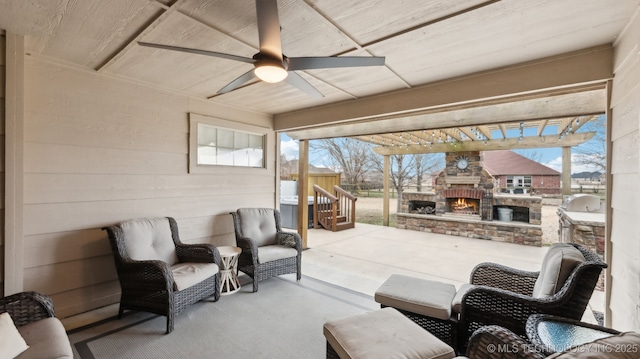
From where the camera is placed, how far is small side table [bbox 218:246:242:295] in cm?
312

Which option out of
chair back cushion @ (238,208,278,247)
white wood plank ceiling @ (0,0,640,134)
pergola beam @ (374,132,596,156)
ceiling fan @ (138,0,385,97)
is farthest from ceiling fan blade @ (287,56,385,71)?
pergola beam @ (374,132,596,156)

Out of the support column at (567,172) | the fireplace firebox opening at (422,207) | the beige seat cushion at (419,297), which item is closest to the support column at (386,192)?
the fireplace firebox opening at (422,207)

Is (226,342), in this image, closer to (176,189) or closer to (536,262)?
(176,189)

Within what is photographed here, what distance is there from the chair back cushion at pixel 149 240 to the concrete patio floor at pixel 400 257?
6.04ft

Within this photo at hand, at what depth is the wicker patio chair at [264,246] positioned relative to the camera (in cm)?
324

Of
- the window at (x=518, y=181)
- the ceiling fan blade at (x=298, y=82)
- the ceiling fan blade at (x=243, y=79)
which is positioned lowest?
the window at (x=518, y=181)

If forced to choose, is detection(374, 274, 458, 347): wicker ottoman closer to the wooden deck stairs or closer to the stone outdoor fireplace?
the wooden deck stairs

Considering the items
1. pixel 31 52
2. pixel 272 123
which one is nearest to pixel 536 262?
pixel 272 123

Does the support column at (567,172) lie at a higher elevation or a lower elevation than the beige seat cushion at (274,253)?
higher

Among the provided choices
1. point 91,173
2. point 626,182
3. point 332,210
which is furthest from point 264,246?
point 332,210

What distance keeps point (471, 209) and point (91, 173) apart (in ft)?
24.9

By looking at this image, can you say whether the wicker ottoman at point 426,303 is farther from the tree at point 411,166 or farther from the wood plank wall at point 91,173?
the tree at point 411,166

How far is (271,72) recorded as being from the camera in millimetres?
1710

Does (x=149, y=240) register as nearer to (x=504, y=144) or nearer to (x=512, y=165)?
(x=504, y=144)
